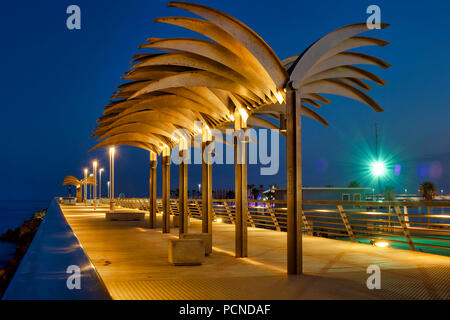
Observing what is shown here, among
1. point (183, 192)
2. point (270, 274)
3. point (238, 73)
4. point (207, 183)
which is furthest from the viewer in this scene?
point (183, 192)

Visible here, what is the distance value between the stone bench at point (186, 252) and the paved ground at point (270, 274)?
175 mm

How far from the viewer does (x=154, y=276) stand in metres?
7.48

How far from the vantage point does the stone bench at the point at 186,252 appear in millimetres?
8578

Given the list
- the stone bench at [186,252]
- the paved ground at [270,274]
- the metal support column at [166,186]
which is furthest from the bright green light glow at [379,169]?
the stone bench at [186,252]

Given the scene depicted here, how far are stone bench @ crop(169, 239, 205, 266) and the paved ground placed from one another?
0.57ft

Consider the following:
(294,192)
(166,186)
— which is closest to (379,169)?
(166,186)

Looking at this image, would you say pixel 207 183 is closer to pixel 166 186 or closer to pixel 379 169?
pixel 166 186

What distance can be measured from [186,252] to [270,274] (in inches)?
71.9

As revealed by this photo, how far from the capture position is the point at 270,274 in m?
7.69

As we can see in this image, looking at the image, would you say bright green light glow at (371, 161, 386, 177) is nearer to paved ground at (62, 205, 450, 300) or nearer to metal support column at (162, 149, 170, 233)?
metal support column at (162, 149, 170, 233)
